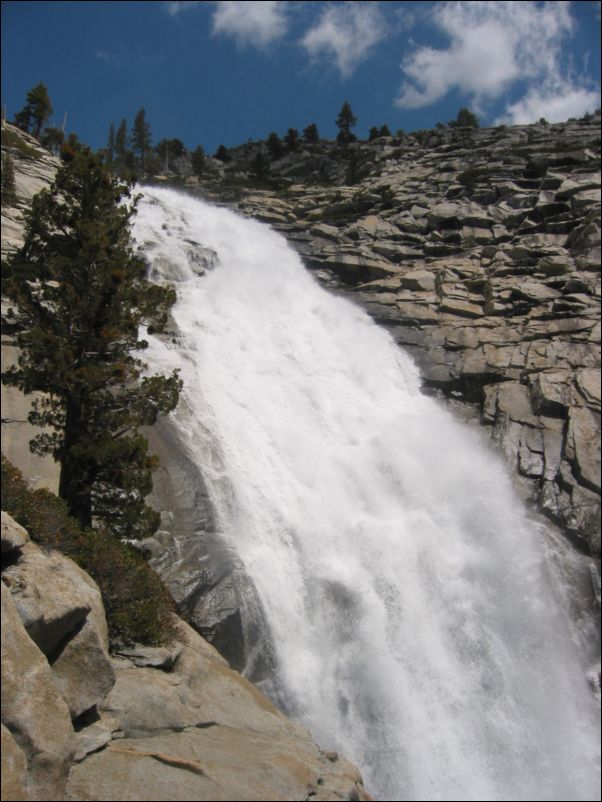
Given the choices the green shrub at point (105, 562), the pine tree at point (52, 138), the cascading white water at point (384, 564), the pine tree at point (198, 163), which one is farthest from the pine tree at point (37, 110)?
the green shrub at point (105, 562)

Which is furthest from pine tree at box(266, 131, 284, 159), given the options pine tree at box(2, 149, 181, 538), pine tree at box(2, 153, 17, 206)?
pine tree at box(2, 149, 181, 538)

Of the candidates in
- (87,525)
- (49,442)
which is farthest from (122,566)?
(49,442)

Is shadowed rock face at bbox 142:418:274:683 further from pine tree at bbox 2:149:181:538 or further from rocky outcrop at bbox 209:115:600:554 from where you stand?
rocky outcrop at bbox 209:115:600:554

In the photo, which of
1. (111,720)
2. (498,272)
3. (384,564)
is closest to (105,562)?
(111,720)

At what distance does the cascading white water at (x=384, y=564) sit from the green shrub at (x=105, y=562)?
4750 mm

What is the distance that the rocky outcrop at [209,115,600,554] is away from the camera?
85.7 ft

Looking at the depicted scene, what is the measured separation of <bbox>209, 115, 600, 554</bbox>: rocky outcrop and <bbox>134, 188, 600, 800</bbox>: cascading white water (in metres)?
2.40

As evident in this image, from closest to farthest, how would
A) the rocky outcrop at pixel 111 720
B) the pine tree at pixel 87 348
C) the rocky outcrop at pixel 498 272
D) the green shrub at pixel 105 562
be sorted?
the rocky outcrop at pixel 111 720 < the green shrub at pixel 105 562 < the pine tree at pixel 87 348 < the rocky outcrop at pixel 498 272

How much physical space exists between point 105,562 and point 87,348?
5.60 metres

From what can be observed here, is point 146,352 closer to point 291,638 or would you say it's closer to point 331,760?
point 291,638

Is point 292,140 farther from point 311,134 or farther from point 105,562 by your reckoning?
point 105,562

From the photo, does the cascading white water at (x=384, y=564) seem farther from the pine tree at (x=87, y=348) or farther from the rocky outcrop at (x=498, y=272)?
the pine tree at (x=87, y=348)

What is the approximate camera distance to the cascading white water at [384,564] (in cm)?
1496

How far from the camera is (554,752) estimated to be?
15852 mm
